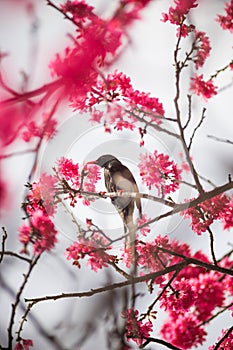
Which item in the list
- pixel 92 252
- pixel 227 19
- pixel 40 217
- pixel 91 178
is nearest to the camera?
pixel 92 252

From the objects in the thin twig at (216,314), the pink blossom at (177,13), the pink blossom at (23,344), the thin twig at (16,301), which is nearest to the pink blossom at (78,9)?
the pink blossom at (177,13)

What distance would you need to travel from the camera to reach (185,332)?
1.61m

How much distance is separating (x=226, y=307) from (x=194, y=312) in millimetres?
129

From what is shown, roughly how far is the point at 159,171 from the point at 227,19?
53 centimetres

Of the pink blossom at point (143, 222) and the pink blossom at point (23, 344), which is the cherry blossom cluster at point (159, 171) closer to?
the pink blossom at point (143, 222)

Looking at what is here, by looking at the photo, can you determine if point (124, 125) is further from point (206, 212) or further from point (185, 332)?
point (185, 332)

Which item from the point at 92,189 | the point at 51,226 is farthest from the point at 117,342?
the point at 92,189

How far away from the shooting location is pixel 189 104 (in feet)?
4.27

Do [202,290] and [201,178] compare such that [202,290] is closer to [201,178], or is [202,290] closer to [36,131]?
[201,178]

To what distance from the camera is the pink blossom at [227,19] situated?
4.71 ft

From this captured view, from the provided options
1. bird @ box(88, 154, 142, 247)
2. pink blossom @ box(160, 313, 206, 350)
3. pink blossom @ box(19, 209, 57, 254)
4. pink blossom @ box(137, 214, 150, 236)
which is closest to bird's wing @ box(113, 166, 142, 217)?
bird @ box(88, 154, 142, 247)

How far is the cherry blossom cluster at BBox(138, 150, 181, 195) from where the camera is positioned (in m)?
1.48

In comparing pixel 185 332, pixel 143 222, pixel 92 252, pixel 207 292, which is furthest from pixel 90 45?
pixel 185 332

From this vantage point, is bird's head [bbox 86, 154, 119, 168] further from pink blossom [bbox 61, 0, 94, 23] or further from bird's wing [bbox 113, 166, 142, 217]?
pink blossom [bbox 61, 0, 94, 23]
